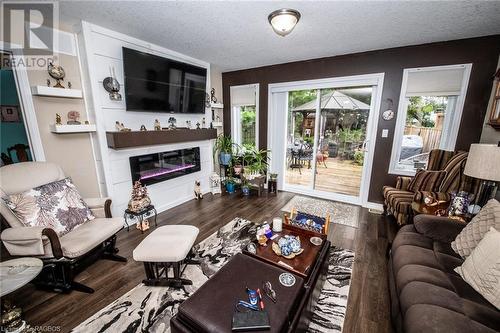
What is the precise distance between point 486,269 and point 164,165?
147 inches

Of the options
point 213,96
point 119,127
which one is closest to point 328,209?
point 213,96

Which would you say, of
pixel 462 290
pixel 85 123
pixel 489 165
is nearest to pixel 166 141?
pixel 85 123

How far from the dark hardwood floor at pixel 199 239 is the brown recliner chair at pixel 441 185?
1.31 ft

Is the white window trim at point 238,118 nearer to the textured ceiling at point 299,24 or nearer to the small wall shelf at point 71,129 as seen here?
the textured ceiling at point 299,24

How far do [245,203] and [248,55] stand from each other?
264 cm

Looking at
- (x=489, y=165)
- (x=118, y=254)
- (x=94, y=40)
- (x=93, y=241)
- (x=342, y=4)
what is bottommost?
(x=118, y=254)

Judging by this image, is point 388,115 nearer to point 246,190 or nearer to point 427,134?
point 427,134

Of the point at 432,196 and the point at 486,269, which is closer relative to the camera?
the point at 486,269

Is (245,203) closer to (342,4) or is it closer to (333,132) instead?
(333,132)

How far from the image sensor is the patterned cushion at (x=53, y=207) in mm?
1771

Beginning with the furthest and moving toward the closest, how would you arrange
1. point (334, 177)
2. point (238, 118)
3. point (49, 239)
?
1. point (334, 177)
2. point (238, 118)
3. point (49, 239)

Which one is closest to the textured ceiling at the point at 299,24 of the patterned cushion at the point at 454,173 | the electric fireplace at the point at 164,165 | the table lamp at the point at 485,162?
the table lamp at the point at 485,162

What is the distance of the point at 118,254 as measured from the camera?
7.75 feet

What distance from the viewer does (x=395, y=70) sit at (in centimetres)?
312
